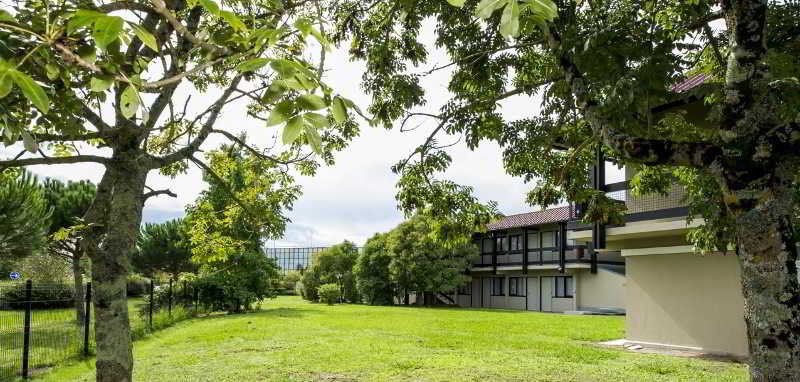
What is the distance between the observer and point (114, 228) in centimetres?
508

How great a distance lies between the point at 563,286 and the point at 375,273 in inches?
487

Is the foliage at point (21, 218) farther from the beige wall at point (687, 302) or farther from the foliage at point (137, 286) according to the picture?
the beige wall at point (687, 302)

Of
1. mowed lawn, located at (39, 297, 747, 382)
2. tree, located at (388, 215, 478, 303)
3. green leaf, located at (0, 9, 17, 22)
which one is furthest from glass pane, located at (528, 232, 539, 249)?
green leaf, located at (0, 9, 17, 22)

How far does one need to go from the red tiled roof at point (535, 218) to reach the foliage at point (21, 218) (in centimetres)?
2196

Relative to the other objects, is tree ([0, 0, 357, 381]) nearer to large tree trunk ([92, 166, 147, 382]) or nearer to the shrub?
large tree trunk ([92, 166, 147, 382])

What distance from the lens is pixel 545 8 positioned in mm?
1294

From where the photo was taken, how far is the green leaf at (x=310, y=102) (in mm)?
1366

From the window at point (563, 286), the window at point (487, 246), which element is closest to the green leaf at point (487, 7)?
the window at point (563, 286)

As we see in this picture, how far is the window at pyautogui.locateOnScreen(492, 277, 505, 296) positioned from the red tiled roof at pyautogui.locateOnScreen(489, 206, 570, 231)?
4.09 metres

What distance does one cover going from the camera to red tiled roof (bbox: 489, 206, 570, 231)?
33.0 metres

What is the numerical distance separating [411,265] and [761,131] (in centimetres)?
3273

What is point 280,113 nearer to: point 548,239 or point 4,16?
point 4,16

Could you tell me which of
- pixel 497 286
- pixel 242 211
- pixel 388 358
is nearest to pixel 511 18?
pixel 242 211

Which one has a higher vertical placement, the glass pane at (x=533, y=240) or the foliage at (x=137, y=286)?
the glass pane at (x=533, y=240)
